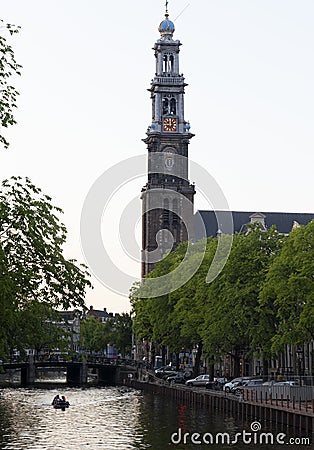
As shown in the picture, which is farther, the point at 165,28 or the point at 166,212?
the point at 165,28

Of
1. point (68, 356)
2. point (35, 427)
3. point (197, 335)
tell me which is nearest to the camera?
point (68, 356)

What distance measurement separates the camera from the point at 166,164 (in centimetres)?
18800

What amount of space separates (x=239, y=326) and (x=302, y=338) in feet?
38.3

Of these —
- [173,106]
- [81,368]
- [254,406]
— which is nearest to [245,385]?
[254,406]

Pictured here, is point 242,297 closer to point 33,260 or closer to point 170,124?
point 33,260

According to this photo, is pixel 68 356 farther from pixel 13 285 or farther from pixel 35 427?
pixel 35 427

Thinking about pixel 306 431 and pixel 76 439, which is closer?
pixel 306 431

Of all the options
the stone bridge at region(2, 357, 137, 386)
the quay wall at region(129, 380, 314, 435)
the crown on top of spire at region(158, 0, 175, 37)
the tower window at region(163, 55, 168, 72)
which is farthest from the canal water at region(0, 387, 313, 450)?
the crown on top of spire at region(158, 0, 175, 37)

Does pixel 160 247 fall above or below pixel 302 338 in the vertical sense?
above

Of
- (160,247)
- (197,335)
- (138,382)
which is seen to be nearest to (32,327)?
(197,335)

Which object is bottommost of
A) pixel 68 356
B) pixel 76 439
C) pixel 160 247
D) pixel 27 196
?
pixel 76 439

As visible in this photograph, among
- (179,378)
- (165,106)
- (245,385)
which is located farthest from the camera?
(165,106)

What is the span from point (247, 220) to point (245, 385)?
88.0 meters

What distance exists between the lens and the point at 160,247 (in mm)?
181625
